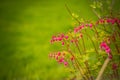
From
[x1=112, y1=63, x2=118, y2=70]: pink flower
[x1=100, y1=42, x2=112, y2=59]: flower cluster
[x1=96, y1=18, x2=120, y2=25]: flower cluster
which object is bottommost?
[x1=112, y1=63, x2=118, y2=70]: pink flower

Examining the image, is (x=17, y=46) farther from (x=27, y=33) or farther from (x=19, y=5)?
(x=19, y=5)

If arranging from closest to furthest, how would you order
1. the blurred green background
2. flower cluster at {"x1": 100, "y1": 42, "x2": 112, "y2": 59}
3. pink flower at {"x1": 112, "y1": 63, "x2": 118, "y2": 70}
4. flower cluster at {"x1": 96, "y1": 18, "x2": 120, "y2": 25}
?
flower cluster at {"x1": 100, "y1": 42, "x2": 112, "y2": 59} → flower cluster at {"x1": 96, "y1": 18, "x2": 120, "y2": 25} → pink flower at {"x1": 112, "y1": 63, "x2": 118, "y2": 70} → the blurred green background

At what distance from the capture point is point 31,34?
6801mm

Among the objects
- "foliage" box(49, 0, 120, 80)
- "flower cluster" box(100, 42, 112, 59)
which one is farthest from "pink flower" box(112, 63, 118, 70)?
"flower cluster" box(100, 42, 112, 59)

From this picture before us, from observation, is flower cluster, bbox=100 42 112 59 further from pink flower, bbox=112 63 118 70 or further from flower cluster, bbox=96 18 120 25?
pink flower, bbox=112 63 118 70

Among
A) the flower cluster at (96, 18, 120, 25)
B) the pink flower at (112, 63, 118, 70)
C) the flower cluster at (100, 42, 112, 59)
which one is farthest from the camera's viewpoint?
the pink flower at (112, 63, 118, 70)

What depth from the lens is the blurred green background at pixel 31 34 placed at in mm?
5387

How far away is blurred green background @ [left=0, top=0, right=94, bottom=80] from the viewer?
17.7ft

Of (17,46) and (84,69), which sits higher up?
(17,46)

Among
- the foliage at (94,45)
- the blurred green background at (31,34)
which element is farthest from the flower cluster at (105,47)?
the blurred green background at (31,34)

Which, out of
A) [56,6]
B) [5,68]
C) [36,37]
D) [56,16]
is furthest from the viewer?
[56,6]

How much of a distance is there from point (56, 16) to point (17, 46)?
5.72 feet

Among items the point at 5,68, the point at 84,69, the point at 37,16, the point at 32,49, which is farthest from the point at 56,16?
the point at 84,69

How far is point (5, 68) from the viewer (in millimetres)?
5551
